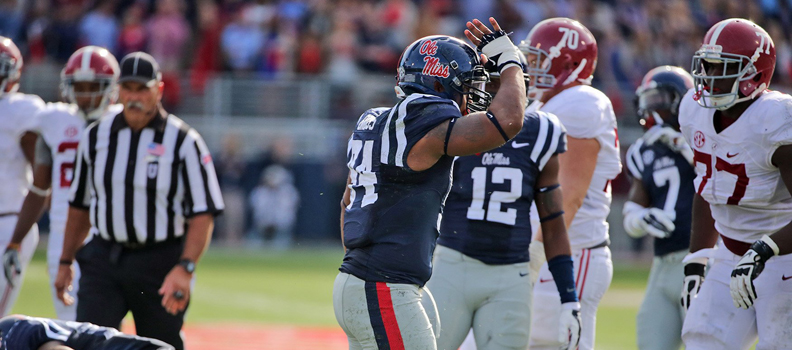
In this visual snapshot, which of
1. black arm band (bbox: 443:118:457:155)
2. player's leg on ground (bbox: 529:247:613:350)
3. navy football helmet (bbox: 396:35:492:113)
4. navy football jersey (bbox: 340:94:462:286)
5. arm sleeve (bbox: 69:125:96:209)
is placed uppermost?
navy football helmet (bbox: 396:35:492:113)

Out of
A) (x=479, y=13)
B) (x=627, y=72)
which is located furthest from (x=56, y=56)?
(x=627, y=72)

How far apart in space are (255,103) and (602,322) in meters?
8.25

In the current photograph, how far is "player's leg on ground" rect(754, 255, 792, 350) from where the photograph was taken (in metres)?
3.98

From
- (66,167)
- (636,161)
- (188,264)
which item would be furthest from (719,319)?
(66,167)

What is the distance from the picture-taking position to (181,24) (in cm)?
1567

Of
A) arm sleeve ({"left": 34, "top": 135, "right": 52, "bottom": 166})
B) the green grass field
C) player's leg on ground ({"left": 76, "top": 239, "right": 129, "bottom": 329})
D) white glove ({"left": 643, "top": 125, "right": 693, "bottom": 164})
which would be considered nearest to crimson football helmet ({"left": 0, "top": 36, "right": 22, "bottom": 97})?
arm sleeve ({"left": 34, "top": 135, "right": 52, "bottom": 166})

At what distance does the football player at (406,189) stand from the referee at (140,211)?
66.8 inches

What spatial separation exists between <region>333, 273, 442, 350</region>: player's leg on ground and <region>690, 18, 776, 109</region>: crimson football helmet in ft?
5.52

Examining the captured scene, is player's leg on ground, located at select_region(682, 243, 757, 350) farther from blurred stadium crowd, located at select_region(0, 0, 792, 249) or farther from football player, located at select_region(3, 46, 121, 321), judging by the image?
blurred stadium crowd, located at select_region(0, 0, 792, 249)

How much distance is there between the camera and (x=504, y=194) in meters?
4.31

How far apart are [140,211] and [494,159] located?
194 cm

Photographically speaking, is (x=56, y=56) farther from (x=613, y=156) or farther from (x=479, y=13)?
(x=613, y=156)

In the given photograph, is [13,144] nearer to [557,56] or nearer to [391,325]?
[557,56]

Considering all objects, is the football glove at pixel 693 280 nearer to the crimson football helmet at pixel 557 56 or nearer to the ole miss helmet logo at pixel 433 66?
the crimson football helmet at pixel 557 56
